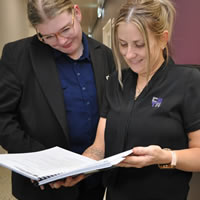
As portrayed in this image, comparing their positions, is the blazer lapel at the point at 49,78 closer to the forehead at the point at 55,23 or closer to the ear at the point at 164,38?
the forehead at the point at 55,23

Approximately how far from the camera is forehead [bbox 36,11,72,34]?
1099mm

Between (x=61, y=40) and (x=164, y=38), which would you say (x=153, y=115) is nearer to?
(x=164, y=38)

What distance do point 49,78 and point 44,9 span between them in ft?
1.04

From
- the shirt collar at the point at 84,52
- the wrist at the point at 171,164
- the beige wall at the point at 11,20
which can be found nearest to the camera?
the wrist at the point at 171,164

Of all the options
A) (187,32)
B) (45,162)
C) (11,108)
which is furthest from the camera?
(187,32)

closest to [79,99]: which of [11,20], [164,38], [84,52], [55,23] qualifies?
[84,52]

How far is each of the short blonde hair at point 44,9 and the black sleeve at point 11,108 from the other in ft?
0.71

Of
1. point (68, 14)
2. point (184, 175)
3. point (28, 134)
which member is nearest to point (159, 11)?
point (68, 14)

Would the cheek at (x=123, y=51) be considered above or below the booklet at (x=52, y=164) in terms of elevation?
above

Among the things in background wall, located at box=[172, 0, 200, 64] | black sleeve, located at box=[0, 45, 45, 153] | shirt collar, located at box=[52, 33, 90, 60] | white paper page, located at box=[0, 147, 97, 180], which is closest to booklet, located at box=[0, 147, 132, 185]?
white paper page, located at box=[0, 147, 97, 180]

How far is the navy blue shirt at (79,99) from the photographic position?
1.24m

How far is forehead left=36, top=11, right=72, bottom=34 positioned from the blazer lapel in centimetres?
13

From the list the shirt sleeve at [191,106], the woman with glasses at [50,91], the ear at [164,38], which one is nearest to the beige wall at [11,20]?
the woman with glasses at [50,91]

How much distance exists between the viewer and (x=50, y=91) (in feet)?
3.91
